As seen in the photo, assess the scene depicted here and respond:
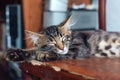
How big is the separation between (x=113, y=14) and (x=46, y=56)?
1.69 ft

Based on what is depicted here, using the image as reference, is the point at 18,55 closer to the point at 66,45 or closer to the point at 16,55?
the point at 16,55

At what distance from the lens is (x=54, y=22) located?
5.46ft

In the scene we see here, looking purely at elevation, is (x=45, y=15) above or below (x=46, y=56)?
above

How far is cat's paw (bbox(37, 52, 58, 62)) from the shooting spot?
2.77 ft

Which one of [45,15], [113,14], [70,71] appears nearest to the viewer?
[70,71]

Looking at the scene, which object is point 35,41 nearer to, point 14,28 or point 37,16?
point 37,16

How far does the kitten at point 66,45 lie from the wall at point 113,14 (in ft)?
0.65

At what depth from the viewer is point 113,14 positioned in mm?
1239

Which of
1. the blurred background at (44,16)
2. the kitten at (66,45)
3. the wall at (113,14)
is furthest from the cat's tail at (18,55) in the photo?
the blurred background at (44,16)

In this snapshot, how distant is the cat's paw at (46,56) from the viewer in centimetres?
84

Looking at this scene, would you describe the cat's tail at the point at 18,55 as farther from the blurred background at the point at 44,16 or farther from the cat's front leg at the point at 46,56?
the blurred background at the point at 44,16

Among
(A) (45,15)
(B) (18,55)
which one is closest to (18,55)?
(B) (18,55)

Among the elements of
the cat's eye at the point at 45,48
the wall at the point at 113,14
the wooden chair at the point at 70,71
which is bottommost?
the wooden chair at the point at 70,71

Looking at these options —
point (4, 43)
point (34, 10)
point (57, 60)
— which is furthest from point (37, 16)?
point (57, 60)
